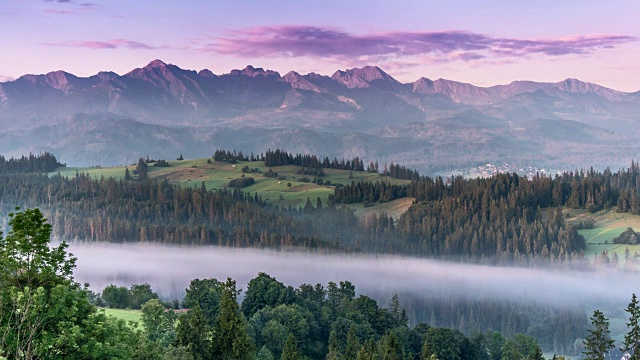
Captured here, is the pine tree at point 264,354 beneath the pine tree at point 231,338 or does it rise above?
beneath

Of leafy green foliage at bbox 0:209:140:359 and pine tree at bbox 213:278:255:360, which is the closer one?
leafy green foliage at bbox 0:209:140:359

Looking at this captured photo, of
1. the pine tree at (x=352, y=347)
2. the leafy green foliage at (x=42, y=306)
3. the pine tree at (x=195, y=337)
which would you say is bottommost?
the pine tree at (x=352, y=347)

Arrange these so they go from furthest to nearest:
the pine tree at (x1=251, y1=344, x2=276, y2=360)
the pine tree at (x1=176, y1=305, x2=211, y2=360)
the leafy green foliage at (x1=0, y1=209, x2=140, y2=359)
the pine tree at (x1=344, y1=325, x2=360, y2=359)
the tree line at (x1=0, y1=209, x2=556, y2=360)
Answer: the pine tree at (x1=344, y1=325, x2=360, y2=359), the pine tree at (x1=251, y1=344, x2=276, y2=360), the pine tree at (x1=176, y1=305, x2=211, y2=360), the tree line at (x1=0, y1=209, x2=556, y2=360), the leafy green foliage at (x1=0, y1=209, x2=140, y2=359)

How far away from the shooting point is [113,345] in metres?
60.3

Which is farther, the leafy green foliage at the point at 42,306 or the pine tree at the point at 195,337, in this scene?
the pine tree at the point at 195,337

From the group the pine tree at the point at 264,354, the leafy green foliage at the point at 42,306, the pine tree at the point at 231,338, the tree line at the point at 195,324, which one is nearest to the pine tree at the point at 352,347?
the tree line at the point at 195,324

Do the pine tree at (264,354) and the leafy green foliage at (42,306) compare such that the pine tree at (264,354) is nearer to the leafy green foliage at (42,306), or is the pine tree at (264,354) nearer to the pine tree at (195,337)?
the pine tree at (195,337)

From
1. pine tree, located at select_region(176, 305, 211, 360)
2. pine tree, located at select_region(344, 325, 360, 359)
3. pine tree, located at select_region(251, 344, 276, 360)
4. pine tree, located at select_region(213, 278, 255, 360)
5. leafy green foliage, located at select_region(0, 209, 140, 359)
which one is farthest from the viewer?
pine tree, located at select_region(344, 325, 360, 359)

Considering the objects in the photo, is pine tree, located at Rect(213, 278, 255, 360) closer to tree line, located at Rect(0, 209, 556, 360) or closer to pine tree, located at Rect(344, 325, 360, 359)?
tree line, located at Rect(0, 209, 556, 360)

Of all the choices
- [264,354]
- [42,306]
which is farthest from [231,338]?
[42,306]

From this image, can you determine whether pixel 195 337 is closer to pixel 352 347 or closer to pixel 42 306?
pixel 352 347

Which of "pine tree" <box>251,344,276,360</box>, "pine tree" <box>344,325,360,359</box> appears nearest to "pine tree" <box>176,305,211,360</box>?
"pine tree" <box>251,344,276,360</box>

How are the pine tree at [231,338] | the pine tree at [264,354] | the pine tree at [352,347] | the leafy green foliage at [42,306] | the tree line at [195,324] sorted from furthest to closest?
the pine tree at [352,347], the pine tree at [264,354], the pine tree at [231,338], the tree line at [195,324], the leafy green foliage at [42,306]

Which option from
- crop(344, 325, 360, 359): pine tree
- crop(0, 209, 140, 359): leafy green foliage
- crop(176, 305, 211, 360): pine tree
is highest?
crop(0, 209, 140, 359): leafy green foliage
